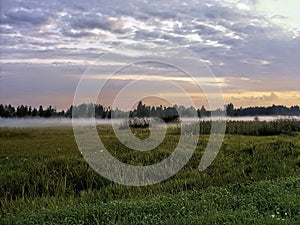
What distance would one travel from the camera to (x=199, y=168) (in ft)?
35.1

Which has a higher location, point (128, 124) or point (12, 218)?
point (128, 124)

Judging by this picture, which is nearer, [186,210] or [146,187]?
[186,210]

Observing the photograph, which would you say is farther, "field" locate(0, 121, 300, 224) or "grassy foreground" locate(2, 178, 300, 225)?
"field" locate(0, 121, 300, 224)

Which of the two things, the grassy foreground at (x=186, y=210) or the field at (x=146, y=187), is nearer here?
the grassy foreground at (x=186, y=210)

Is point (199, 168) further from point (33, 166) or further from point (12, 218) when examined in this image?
point (12, 218)

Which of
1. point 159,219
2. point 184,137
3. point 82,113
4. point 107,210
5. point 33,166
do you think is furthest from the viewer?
point 184,137

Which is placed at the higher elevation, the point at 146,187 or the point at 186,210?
the point at 186,210

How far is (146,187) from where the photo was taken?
9.09 m

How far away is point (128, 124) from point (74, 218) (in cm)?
563

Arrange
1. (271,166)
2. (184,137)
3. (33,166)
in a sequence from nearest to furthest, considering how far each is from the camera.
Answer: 1. (33,166)
2. (271,166)
3. (184,137)

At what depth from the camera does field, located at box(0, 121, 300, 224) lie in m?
6.10

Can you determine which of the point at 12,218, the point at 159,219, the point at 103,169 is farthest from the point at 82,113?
the point at 159,219

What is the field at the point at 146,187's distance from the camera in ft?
20.0

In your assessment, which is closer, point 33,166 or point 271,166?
point 33,166
